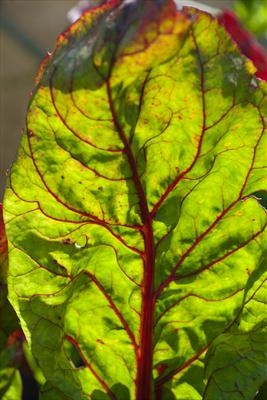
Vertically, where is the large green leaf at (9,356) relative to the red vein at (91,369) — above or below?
above

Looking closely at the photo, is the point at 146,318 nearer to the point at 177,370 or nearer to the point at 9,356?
the point at 177,370

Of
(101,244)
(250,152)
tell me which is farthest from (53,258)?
(250,152)

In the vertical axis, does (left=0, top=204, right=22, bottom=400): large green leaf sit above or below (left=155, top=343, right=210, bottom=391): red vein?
above

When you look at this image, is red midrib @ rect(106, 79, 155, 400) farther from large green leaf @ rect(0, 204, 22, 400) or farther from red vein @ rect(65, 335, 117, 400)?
large green leaf @ rect(0, 204, 22, 400)

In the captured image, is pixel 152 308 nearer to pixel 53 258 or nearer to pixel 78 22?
pixel 53 258

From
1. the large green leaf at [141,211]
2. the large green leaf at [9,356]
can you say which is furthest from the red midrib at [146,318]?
the large green leaf at [9,356]

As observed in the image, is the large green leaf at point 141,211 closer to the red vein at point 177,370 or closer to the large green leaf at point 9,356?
the red vein at point 177,370

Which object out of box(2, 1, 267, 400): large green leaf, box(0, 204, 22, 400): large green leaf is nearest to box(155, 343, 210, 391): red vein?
box(2, 1, 267, 400): large green leaf

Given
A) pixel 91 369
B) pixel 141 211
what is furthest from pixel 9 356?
pixel 141 211
